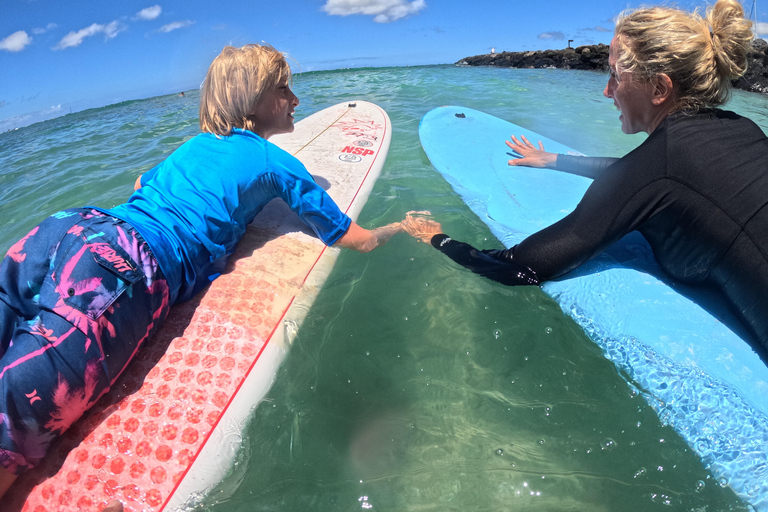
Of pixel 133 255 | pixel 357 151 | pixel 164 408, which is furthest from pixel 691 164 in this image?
pixel 357 151

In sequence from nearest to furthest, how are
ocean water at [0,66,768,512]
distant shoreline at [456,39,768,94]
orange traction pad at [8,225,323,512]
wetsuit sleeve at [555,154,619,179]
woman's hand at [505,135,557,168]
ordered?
orange traction pad at [8,225,323,512] < ocean water at [0,66,768,512] < wetsuit sleeve at [555,154,619,179] < woman's hand at [505,135,557,168] < distant shoreline at [456,39,768,94]

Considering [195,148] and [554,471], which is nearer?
[554,471]

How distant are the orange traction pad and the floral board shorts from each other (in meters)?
0.12

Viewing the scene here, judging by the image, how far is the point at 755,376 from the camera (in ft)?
5.41

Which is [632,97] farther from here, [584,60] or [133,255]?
[584,60]

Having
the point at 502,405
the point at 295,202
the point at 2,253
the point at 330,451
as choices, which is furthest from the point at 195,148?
the point at 2,253

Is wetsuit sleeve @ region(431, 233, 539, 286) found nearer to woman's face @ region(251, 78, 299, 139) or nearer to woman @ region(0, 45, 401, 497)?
woman @ region(0, 45, 401, 497)

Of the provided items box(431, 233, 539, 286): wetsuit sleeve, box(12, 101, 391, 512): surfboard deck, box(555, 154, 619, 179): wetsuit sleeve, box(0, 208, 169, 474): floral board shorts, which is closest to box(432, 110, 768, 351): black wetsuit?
box(431, 233, 539, 286): wetsuit sleeve

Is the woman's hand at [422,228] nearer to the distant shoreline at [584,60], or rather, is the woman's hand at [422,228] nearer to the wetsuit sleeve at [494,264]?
the wetsuit sleeve at [494,264]

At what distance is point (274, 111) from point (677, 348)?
241 cm

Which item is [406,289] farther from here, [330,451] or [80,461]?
[80,461]

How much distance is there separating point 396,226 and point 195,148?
154 cm

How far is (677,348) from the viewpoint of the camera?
1.81m

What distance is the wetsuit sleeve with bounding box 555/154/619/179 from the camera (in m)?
2.94
